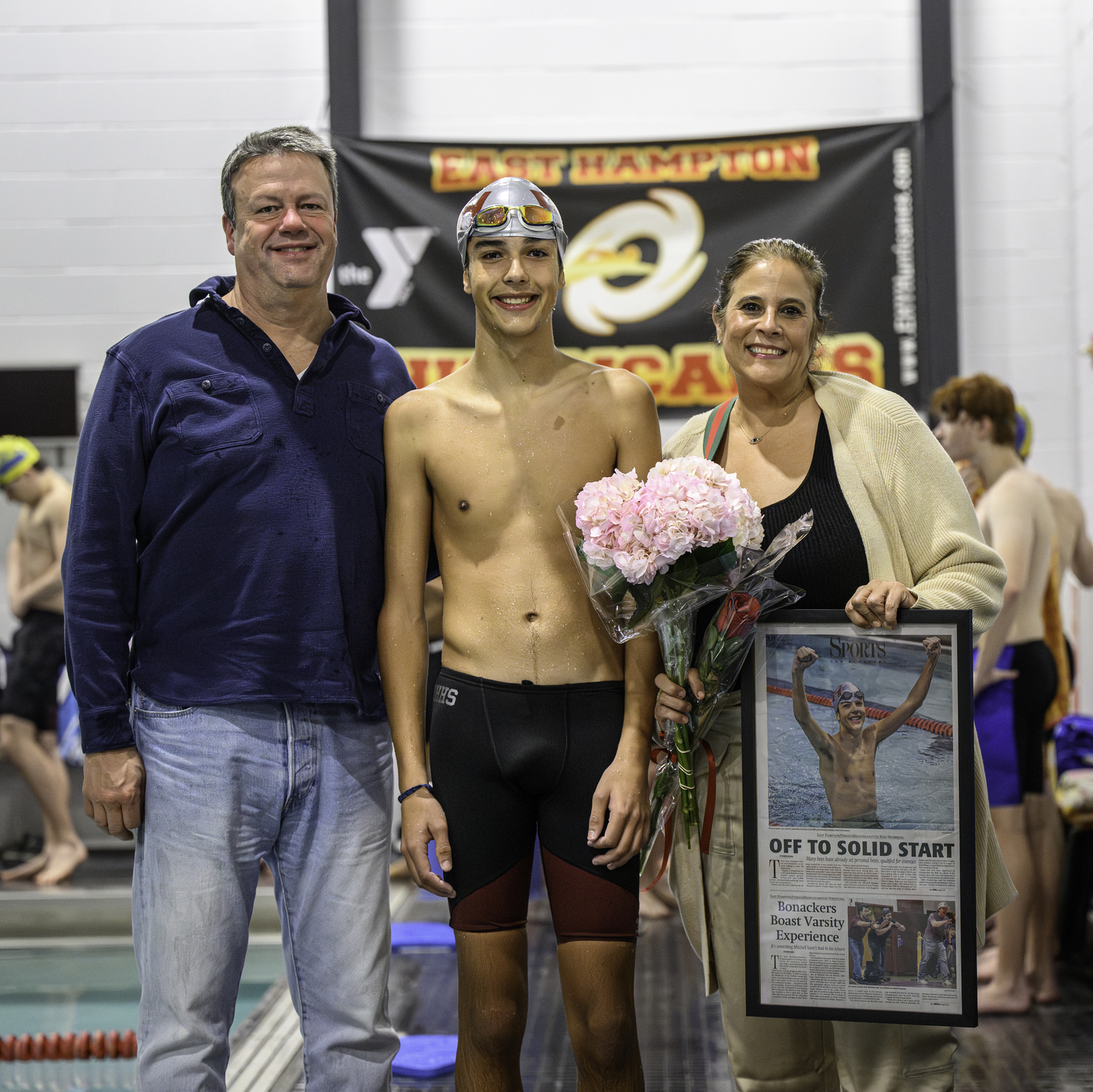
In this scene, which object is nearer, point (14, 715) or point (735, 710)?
point (735, 710)

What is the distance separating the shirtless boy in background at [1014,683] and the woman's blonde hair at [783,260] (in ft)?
6.14

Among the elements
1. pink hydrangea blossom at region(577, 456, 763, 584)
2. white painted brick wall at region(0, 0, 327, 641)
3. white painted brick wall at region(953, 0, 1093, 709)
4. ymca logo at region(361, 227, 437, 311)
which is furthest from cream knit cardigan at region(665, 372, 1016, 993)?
white painted brick wall at region(0, 0, 327, 641)

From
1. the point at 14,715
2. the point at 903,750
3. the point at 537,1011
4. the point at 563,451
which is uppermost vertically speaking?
the point at 563,451

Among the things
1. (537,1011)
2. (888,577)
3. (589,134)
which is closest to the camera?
(888,577)

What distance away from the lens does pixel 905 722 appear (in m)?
2.03

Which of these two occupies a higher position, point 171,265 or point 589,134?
point 589,134

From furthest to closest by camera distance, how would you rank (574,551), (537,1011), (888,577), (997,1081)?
(537,1011) → (997,1081) → (888,577) → (574,551)

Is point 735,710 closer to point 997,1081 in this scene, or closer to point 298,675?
point 298,675

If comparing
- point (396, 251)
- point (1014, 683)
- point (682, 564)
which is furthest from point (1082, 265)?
point (682, 564)

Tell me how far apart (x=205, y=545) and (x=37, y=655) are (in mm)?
4341

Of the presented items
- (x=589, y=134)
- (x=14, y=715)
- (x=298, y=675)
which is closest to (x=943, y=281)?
(x=589, y=134)

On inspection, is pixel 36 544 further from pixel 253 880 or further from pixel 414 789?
pixel 414 789

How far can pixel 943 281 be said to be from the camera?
19.4ft

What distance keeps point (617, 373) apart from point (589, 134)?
4594 millimetres
